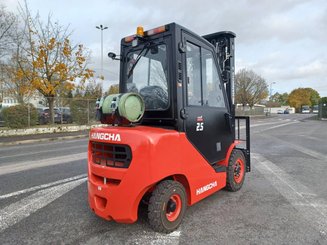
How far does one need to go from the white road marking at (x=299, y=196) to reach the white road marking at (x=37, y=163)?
5.65 metres

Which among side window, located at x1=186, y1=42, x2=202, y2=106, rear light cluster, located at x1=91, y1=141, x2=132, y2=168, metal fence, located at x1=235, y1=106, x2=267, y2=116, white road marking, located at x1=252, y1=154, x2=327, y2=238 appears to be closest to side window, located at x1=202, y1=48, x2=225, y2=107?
side window, located at x1=186, y1=42, x2=202, y2=106

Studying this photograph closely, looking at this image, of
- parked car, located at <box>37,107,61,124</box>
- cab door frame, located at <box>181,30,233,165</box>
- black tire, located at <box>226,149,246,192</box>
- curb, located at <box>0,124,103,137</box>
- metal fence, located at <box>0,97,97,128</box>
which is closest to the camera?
cab door frame, located at <box>181,30,233,165</box>

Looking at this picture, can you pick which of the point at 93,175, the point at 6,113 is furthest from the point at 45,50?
the point at 93,175

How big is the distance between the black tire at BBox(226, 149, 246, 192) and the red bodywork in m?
1.27

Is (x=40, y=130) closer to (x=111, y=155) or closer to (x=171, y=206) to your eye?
(x=111, y=155)

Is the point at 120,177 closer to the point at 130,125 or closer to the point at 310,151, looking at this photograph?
the point at 130,125

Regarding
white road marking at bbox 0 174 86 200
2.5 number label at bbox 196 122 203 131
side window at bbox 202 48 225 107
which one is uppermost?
side window at bbox 202 48 225 107

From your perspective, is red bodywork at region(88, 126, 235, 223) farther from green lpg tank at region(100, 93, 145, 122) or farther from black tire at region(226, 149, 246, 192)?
black tire at region(226, 149, 246, 192)

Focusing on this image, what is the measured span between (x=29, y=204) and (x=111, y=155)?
2.19m

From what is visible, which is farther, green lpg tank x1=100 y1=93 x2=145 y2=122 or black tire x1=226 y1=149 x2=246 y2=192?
black tire x1=226 y1=149 x2=246 y2=192

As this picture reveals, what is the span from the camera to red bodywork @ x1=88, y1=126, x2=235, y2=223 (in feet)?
10.8

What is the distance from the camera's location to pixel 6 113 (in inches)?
640

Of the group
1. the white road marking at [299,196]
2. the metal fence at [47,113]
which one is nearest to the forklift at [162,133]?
the white road marking at [299,196]

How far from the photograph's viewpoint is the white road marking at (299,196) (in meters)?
4.02
